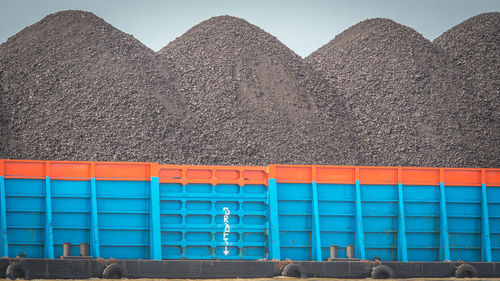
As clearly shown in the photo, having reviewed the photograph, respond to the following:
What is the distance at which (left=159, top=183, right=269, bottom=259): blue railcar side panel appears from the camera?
12.9m

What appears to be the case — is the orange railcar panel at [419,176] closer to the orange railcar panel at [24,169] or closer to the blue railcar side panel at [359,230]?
the blue railcar side panel at [359,230]

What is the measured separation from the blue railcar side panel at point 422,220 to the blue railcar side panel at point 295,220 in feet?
6.82

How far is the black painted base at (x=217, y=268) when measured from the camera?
1185 centimetres

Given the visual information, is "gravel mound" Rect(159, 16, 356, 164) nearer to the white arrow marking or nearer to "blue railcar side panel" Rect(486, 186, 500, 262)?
"blue railcar side panel" Rect(486, 186, 500, 262)

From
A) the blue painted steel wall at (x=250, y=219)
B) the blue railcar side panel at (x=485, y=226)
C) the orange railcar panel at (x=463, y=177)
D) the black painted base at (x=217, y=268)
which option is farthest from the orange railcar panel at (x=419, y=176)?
the black painted base at (x=217, y=268)

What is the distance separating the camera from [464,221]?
546 inches

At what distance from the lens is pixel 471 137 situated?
34844mm

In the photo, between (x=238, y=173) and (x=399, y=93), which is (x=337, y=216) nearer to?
(x=238, y=173)

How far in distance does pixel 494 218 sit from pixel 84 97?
22.6m

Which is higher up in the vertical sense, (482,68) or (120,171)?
(482,68)

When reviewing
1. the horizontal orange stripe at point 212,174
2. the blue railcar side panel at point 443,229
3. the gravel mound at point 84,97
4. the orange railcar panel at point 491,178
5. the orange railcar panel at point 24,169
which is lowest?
the blue railcar side panel at point 443,229

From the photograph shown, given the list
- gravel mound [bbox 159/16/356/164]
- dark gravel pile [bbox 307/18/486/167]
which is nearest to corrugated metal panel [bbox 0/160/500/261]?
gravel mound [bbox 159/16/356/164]

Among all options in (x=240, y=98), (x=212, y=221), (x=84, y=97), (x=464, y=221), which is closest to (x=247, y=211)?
(x=212, y=221)

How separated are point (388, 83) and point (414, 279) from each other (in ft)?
86.8
